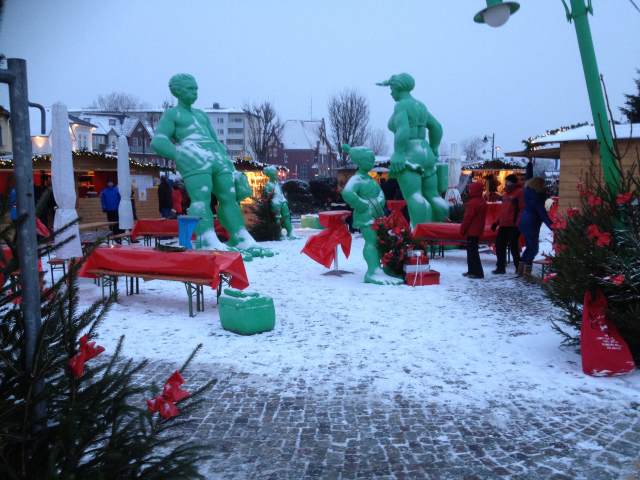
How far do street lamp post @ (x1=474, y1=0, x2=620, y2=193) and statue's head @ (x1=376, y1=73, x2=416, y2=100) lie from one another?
626 cm

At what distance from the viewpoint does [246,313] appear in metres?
5.64

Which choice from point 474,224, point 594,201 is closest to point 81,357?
point 594,201

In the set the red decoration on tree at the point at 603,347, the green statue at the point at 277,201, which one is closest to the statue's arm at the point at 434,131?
the green statue at the point at 277,201

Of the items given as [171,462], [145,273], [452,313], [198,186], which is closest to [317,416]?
[171,462]

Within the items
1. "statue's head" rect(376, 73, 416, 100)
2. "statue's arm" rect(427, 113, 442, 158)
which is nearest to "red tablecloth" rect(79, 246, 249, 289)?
"statue's head" rect(376, 73, 416, 100)

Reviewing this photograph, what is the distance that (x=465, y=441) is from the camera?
3.38m

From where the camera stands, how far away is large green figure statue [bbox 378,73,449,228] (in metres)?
10.7

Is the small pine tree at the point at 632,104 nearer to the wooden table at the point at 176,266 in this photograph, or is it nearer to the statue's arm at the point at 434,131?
the statue's arm at the point at 434,131

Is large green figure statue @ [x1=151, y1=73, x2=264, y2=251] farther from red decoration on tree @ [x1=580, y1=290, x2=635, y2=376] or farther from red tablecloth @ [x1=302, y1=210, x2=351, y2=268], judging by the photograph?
red decoration on tree @ [x1=580, y1=290, x2=635, y2=376]

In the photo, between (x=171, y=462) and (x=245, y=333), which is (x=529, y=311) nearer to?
(x=245, y=333)

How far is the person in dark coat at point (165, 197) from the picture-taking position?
14922 mm

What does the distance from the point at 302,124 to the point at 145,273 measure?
207ft

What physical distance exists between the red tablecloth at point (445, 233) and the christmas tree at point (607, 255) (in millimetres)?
4703

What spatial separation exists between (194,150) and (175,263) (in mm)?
4038
